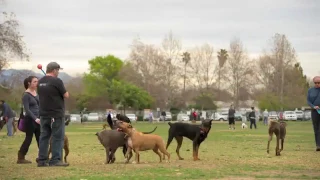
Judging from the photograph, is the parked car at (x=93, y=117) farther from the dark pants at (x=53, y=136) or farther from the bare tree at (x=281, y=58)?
the dark pants at (x=53, y=136)

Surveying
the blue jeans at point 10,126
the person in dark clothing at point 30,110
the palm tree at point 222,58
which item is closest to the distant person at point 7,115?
the blue jeans at point 10,126

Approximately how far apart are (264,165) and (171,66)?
89.8 metres

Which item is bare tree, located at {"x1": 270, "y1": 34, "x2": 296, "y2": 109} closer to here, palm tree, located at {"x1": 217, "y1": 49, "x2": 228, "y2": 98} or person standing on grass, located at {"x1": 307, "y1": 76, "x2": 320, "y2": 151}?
palm tree, located at {"x1": 217, "y1": 49, "x2": 228, "y2": 98}

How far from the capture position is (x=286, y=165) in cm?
1310

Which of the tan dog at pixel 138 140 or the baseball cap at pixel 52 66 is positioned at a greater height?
the baseball cap at pixel 52 66

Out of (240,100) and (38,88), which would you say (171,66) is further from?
(38,88)

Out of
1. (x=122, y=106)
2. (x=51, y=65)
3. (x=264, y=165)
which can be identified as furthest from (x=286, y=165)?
(x=122, y=106)

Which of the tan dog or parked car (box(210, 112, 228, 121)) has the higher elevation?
parked car (box(210, 112, 228, 121))

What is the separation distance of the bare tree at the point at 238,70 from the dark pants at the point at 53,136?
93.7m

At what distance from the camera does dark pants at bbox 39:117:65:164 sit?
42.5 feet

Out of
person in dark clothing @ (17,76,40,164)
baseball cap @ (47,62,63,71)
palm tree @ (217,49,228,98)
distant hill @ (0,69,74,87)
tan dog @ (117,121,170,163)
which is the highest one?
palm tree @ (217,49,228,98)

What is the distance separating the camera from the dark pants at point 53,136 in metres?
13.0

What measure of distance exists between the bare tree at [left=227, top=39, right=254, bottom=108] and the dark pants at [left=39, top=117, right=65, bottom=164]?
93668mm

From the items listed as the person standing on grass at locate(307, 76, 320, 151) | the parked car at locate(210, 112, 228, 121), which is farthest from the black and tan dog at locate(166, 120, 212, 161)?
the parked car at locate(210, 112, 228, 121)
